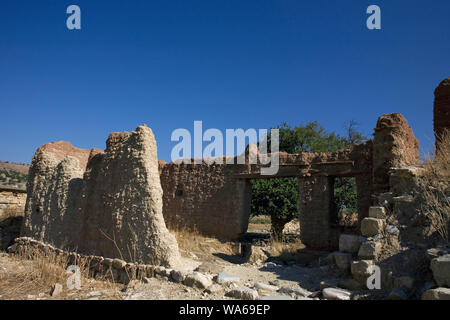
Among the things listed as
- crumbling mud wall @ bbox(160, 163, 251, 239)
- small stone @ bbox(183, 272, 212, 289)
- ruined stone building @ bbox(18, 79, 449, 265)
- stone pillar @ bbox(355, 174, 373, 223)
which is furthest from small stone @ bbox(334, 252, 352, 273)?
crumbling mud wall @ bbox(160, 163, 251, 239)

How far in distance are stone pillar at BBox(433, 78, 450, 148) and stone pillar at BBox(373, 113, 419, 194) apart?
125 cm

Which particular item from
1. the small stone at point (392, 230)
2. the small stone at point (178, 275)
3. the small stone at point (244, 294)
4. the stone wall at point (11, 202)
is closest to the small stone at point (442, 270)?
the small stone at point (392, 230)

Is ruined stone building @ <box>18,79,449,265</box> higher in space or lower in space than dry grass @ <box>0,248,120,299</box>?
higher

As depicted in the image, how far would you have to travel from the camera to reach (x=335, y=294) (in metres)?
4.17

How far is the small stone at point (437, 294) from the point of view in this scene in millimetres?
3258

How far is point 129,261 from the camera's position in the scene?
550cm

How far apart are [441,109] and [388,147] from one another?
2.26 metres

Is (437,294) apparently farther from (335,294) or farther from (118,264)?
(118,264)

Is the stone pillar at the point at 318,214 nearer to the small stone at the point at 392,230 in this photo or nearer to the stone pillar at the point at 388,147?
the stone pillar at the point at 388,147

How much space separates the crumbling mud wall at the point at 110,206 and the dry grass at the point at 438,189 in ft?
13.2

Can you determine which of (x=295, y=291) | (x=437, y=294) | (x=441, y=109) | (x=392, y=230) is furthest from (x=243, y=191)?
(x=437, y=294)

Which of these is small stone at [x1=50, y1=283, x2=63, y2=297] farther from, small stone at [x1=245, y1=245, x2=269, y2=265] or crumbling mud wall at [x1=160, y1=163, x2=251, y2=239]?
crumbling mud wall at [x1=160, y1=163, x2=251, y2=239]

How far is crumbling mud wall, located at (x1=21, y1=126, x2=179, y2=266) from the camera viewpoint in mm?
5371
